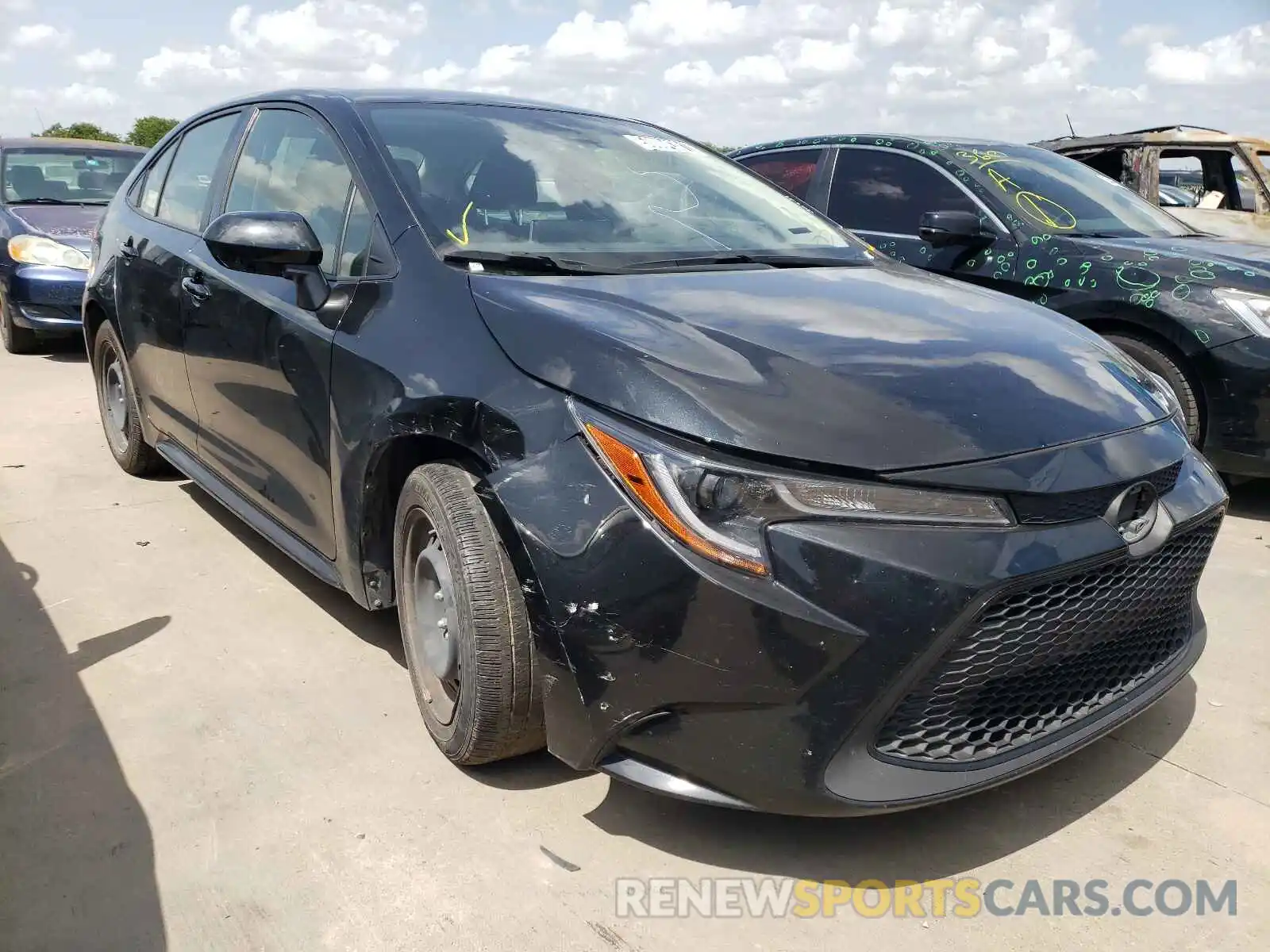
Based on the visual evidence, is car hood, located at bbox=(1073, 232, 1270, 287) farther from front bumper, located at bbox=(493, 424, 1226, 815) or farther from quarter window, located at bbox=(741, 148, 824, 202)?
front bumper, located at bbox=(493, 424, 1226, 815)

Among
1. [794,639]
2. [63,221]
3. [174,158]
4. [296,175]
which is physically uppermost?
[174,158]

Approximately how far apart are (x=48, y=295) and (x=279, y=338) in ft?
18.4

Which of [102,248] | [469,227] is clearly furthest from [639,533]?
[102,248]

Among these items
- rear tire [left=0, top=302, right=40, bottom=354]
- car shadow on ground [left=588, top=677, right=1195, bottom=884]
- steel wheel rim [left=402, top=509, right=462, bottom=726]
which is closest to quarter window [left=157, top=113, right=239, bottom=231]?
steel wheel rim [left=402, top=509, right=462, bottom=726]

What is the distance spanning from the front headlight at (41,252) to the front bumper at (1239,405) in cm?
710

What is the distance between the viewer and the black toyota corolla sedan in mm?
1852

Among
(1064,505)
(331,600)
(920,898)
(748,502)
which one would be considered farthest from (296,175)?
(920,898)

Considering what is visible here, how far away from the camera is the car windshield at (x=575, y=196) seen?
2.68 metres

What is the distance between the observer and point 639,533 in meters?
1.88

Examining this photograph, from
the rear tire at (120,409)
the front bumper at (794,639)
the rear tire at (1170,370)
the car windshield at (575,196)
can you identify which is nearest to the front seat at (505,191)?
the car windshield at (575,196)

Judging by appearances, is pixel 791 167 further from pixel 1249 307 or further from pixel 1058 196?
pixel 1249 307

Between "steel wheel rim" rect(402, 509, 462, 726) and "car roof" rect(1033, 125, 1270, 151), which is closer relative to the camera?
"steel wheel rim" rect(402, 509, 462, 726)

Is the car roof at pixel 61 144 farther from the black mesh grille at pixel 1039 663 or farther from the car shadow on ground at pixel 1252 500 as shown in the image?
the black mesh grille at pixel 1039 663

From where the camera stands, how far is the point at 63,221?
7.87 meters
